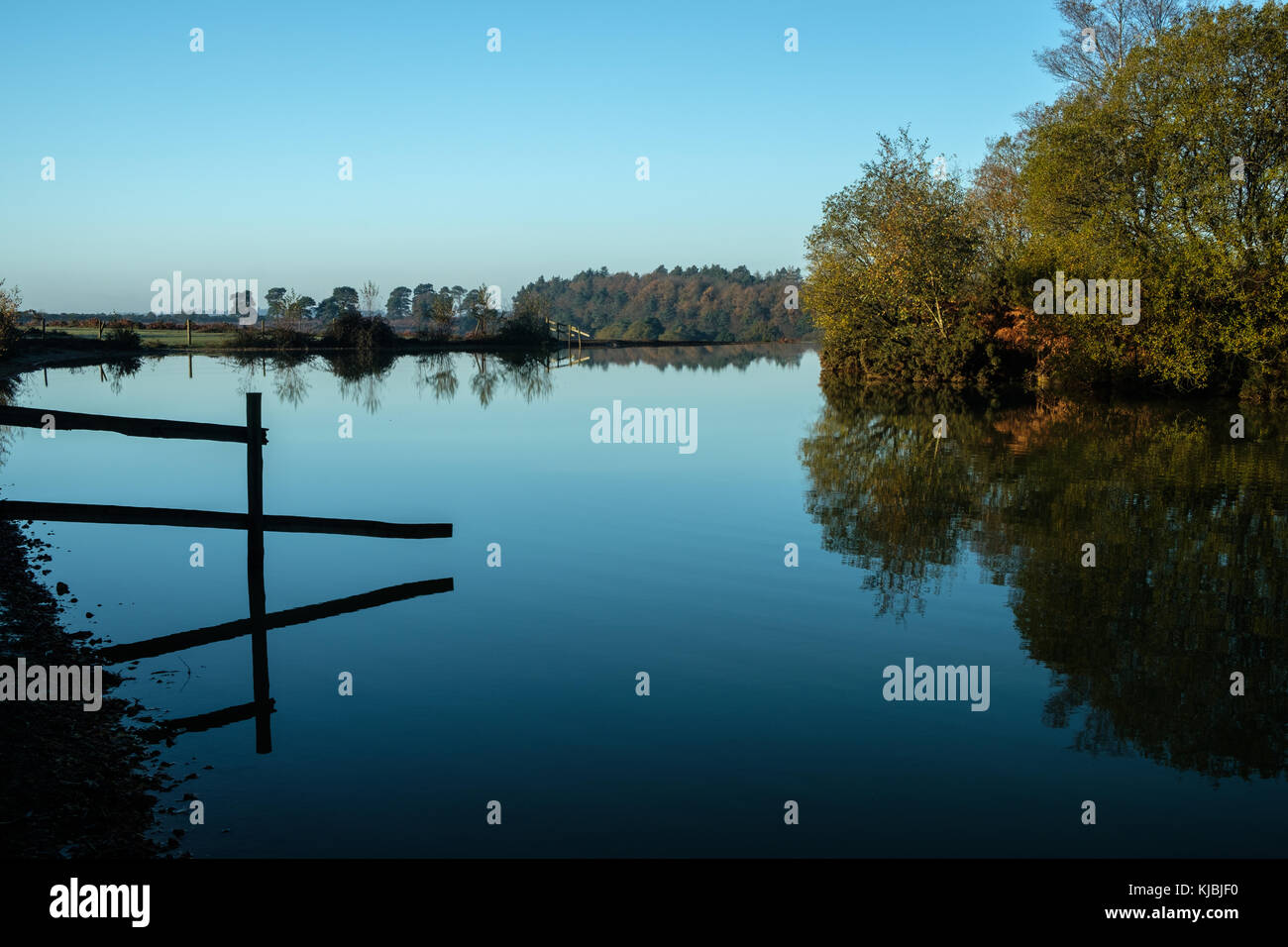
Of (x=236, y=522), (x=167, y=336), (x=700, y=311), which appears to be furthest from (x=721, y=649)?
(x=700, y=311)

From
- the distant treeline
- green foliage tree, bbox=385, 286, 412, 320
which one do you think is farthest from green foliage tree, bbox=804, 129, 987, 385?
green foliage tree, bbox=385, 286, 412, 320

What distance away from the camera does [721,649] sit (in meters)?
10.8

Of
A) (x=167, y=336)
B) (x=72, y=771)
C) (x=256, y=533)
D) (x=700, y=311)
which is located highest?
(x=700, y=311)

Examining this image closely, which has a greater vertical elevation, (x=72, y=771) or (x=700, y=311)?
(x=700, y=311)

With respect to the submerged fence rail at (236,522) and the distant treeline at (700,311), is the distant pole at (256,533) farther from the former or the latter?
the distant treeline at (700,311)

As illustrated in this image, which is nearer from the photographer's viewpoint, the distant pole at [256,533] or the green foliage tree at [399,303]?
the distant pole at [256,533]

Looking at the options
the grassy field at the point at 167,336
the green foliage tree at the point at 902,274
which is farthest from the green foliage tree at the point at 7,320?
the green foliage tree at the point at 902,274

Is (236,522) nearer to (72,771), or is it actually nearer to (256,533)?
(256,533)

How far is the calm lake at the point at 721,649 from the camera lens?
7.17 meters

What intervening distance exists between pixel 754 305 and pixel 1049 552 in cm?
15488
